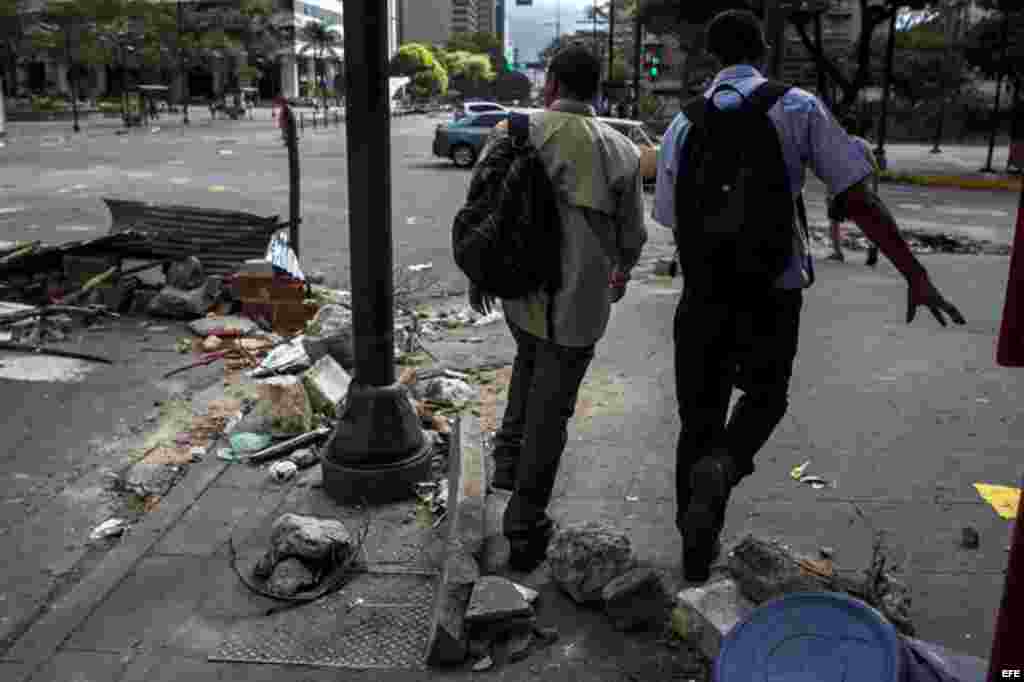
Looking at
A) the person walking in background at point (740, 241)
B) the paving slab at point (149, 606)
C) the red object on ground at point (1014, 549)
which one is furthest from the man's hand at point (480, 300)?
the red object on ground at point (1014, 549)

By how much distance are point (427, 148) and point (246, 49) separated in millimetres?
47689

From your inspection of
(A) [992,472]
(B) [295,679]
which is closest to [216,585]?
(B) [295,679]

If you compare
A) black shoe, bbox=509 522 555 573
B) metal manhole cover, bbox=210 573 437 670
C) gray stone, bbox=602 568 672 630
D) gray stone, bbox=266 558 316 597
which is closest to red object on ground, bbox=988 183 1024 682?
gray stone, bbox=602 568 672 630

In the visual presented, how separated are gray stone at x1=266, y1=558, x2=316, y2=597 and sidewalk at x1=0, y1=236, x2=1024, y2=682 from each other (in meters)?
0.08

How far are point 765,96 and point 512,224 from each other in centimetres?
97

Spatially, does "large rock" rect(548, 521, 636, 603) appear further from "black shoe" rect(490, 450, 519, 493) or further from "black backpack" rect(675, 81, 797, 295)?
"black backpack" rect(675, 81, 797, 295)

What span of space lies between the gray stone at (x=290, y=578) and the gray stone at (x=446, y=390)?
93.2 inches

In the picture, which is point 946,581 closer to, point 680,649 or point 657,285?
point 680,649

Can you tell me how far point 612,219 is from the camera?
3809mm

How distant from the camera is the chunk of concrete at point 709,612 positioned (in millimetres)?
3201

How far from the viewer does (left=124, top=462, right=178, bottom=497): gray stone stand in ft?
16.8

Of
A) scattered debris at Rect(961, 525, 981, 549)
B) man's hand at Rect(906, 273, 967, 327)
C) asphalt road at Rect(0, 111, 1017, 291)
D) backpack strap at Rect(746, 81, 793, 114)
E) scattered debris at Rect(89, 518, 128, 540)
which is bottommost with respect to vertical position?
scattered debris at Rect(89, 518, 128, 540)

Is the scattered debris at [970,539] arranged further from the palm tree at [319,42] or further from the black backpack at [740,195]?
the palm tree at [319,42]

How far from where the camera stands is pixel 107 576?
3992 mm
